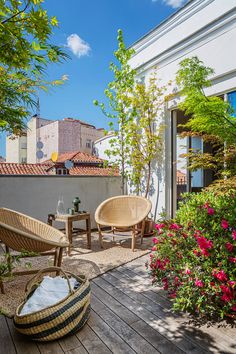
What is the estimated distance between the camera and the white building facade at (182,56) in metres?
3.82

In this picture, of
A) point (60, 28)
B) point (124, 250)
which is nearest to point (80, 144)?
point (124, 250)

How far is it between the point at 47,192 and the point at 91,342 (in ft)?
11.6

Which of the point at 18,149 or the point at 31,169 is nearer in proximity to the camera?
the point at 31,169

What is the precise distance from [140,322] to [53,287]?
74 cm

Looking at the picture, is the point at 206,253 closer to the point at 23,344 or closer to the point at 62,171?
the point at 23,344

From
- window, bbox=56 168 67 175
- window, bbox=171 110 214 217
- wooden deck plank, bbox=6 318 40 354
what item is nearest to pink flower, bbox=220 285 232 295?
wooden deck plank, bbox=6 318 40 354

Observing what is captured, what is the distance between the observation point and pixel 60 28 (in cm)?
220

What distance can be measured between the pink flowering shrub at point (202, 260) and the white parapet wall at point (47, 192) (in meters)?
2.99

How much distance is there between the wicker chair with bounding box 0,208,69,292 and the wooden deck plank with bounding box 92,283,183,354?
25.0 inches

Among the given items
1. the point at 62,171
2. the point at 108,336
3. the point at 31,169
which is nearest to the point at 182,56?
the point at 108,336

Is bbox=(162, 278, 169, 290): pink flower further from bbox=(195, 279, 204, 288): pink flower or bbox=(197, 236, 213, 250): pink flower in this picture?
bbox=(197, 236, 213, 250): pink flower

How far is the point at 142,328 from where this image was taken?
6.59 feet

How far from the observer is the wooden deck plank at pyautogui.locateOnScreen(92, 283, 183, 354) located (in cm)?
178

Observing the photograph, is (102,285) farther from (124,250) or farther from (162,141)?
(162,141)
